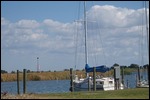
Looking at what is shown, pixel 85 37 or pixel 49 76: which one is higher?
pixel 85 37

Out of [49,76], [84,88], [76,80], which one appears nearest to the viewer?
[84,88]

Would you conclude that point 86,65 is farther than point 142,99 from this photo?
Yes

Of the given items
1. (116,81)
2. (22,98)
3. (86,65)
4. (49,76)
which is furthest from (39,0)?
(49,76)

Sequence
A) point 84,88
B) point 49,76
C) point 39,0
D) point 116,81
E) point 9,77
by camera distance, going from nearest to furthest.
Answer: point 39,0
point 116,81
point 84,88
point 9,77
point 49,76

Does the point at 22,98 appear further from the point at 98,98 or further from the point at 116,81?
the point at 116,81

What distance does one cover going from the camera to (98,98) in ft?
81.6

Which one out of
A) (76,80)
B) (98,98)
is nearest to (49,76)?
(76,80)

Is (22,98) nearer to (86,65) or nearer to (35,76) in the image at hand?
(86,65)

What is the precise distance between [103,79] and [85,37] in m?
5.12

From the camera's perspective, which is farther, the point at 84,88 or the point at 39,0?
the point at 84,88

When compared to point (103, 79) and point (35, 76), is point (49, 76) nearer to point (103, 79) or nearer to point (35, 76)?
point (35, 76)

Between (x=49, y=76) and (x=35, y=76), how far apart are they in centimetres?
449

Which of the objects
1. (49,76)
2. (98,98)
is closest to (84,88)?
(98,98)

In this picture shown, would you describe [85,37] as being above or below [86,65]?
above
